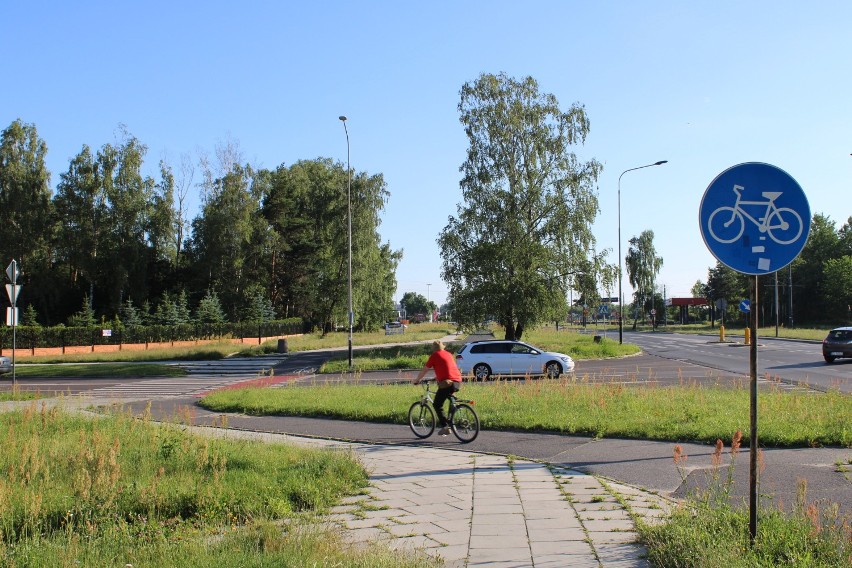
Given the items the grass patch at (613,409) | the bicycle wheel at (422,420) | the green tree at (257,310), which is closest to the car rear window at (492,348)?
the grass patch at (613,409)

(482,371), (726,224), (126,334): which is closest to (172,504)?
(726,224)

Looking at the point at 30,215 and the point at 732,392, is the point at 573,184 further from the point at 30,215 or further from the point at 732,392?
the point at 30,215

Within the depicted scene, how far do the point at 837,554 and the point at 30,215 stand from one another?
64.9 metres

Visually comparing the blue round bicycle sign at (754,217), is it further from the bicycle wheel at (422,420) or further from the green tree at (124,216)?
the green tree at (124,216)

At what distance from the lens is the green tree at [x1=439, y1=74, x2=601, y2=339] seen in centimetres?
3656

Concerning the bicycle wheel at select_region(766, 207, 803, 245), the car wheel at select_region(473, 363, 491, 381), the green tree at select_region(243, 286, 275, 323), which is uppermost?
the bicycle wheel at select_region(766, 207, 803, 245)

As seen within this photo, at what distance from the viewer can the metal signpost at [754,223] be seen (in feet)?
15.8

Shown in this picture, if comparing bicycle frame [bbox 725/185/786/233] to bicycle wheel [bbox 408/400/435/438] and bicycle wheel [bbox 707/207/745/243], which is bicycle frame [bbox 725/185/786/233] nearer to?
bicycle wheel [bbox 707/207/745/243]

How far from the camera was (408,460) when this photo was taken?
31.0 feet

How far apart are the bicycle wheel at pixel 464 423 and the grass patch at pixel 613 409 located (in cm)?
123

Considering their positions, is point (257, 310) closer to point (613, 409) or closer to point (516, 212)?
point (516, 212)

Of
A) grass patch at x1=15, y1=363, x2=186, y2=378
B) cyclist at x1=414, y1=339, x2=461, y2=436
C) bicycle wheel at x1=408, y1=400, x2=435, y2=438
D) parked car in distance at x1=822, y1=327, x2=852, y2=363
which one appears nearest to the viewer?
cyclist at x1=414, y1=339, x2=461, y2=436

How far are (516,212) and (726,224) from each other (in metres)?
33.1

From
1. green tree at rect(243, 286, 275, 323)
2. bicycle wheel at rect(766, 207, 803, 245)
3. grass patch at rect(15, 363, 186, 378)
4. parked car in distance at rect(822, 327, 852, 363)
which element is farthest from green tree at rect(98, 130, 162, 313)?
bicycle wheel at rect(766, 207, 803, 245)
